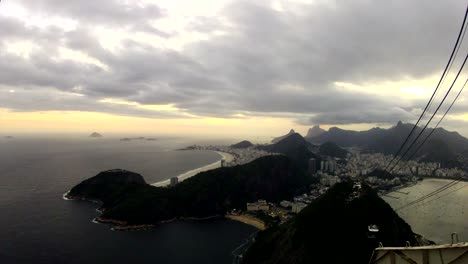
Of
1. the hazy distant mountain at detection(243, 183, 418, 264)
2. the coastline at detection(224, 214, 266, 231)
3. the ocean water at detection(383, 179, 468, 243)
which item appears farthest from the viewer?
the coastline at detection(224, 214, 266, 231)

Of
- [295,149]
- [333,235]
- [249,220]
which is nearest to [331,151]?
[295,149]

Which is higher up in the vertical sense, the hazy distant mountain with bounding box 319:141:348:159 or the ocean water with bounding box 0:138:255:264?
the hazy distant mountain with bounding box 319:141:348:159

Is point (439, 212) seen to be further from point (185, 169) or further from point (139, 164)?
point (139, 164)

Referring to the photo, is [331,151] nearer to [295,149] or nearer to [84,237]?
[295,149]

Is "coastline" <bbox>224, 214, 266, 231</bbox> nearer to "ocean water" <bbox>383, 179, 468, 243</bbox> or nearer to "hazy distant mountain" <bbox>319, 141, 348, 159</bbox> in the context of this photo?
"ocean water" <bbox>383, 179, 468, 243</bbox>

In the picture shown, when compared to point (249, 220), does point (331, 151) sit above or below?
above

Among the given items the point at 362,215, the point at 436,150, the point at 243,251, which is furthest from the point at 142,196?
the point at 436,150

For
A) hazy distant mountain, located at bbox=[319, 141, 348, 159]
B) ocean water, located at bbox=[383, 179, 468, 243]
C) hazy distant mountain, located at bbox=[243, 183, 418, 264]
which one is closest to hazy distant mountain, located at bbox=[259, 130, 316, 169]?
hazy distant mountain, located at bbox=[319, 141, 348, 159]
